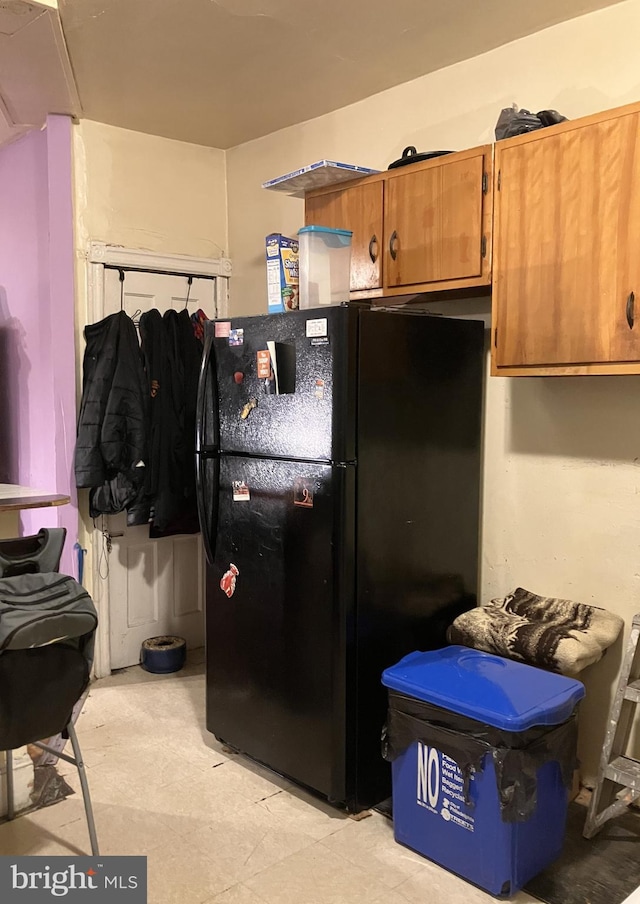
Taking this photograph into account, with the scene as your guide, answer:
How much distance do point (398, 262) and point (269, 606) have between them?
4.39 feet

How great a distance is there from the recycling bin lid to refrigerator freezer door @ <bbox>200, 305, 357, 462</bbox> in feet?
2.34

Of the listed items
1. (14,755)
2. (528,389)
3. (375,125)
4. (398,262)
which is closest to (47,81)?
(375,125)

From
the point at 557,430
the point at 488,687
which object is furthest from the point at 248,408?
the point at 488,687

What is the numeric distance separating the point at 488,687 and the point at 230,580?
105cm

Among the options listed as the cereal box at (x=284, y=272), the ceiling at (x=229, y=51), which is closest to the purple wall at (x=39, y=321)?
the ceiling at (x=229, y=51)

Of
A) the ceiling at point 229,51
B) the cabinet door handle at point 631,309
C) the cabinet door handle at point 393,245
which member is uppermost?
the ceiling at point 229,51

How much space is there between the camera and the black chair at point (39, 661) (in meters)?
1.92

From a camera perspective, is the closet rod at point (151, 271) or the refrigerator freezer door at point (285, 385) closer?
the refrigerator freezer door at point (285, 385)

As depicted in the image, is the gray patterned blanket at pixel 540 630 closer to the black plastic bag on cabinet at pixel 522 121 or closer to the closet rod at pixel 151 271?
the black plastic bag on cabinet at pixel 522 121

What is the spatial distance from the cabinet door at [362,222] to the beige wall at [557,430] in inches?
14.8

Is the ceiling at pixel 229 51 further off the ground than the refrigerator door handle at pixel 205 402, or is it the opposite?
the ceiling at pixel 229 51

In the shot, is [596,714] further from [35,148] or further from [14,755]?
[35,148]

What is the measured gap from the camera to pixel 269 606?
2691 millimetres

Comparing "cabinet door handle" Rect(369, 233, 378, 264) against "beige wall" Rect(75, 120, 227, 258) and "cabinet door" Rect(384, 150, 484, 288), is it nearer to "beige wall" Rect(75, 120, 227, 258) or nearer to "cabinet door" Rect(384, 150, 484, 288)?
"cabinet door" Rect(384, 150, 484, 288)
